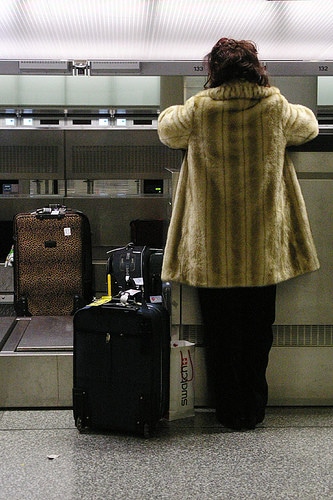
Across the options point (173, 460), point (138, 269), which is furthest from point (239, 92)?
point (138, 269)

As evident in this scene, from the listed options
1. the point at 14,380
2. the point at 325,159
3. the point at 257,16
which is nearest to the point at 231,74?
the point at 257,16

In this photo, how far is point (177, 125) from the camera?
9.87 ft

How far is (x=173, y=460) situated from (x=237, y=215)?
3.31ft

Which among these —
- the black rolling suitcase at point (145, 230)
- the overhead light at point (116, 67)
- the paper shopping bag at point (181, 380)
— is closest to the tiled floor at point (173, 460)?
the paper shopping bag at point (181, 380)

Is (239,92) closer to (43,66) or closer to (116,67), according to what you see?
(116,67)

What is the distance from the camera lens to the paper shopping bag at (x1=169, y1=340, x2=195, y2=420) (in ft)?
10.6

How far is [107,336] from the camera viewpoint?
3076 mm

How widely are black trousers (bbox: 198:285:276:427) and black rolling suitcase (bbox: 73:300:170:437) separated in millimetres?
227

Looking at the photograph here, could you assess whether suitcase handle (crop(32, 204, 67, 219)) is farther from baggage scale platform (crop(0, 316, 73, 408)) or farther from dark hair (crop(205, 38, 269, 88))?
dark hair (crop(205, 38, 269, 88))

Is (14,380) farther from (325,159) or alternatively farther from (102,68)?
(325,159)

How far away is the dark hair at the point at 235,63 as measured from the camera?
9.61 ft

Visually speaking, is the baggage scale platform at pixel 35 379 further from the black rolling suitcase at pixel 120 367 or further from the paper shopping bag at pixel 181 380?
the paper shopping bag at pixel 181 380

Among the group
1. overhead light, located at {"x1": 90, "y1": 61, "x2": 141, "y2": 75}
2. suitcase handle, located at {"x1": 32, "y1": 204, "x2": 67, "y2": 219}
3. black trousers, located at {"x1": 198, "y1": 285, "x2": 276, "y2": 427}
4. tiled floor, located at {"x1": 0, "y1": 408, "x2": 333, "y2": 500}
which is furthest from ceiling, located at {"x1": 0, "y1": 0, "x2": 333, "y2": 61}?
tiled floor, located at {"x1": 0, "y1": 408, "x2": 333, "y2": 500}

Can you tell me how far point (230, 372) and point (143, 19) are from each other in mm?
1516
